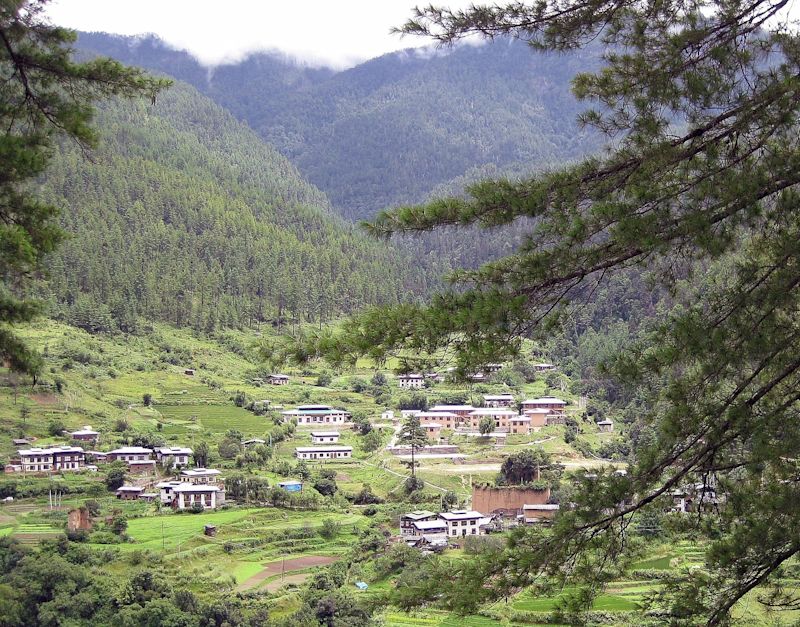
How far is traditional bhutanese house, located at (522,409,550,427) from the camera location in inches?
1335

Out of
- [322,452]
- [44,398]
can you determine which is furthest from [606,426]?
[44,398]

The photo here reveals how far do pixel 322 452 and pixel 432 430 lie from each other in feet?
15.8

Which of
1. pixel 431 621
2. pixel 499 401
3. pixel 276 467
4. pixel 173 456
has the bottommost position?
pixel 431 621

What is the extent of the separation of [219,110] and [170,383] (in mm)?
74565

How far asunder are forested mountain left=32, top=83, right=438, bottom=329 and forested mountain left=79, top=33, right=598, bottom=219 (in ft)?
130

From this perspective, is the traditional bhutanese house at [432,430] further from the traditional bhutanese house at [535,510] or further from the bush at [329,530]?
the bush at [329,530]

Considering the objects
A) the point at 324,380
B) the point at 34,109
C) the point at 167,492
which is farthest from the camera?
the point at 324,380

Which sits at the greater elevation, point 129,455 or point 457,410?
point 457,410

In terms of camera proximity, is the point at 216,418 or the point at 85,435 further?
the point at 216,418

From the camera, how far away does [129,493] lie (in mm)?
25062

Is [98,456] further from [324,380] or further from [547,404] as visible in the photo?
[324,380]

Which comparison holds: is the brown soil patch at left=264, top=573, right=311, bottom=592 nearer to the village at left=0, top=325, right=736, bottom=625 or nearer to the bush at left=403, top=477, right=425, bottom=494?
the village at left=0, top=325, right=736, bottom=625

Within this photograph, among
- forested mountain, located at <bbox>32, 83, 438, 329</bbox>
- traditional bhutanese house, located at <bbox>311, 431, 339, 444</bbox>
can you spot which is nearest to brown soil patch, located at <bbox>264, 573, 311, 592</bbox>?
traditional bhutanese house, located at <bbox>311, 431, 339, 444</bbox>

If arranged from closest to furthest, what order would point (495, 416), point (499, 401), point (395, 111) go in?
point (495, 416) < point (499, 401) < point (395, 111)
